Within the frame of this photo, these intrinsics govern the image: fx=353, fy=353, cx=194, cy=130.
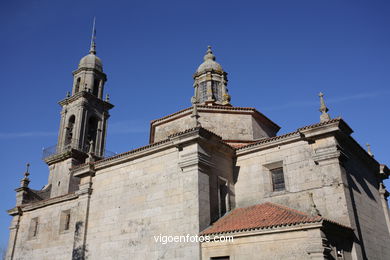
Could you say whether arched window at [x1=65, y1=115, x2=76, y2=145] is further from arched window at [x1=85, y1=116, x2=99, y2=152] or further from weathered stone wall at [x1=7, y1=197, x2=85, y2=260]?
weathered stone wall at [x1=7, y1=197, x2=85, y2=260]

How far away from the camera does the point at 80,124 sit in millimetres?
31016

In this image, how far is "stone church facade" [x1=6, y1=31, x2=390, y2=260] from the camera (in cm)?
1230

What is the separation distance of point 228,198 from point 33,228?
503 inches

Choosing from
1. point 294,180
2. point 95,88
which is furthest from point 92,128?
point 294,180

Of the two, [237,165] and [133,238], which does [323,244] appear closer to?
[237,165]

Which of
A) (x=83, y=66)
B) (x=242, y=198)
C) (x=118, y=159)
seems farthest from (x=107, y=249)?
(x=83, y=66)

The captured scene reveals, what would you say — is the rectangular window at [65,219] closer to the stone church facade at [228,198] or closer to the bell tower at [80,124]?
the stone church facade at [228,198]

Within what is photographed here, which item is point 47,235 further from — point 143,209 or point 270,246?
point 270,246

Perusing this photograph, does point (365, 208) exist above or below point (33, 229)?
below

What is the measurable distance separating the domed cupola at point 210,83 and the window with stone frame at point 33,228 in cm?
1244

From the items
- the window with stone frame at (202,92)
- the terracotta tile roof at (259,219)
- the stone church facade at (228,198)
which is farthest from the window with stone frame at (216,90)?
the terracotta tile roof at (259,219)

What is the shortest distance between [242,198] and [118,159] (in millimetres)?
6139

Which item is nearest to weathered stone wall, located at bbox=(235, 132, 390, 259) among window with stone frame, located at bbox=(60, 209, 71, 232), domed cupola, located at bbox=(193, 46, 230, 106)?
domed cupola, located at bbox=(193, 46, 230, 106)

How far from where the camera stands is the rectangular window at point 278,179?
49.6 ft
